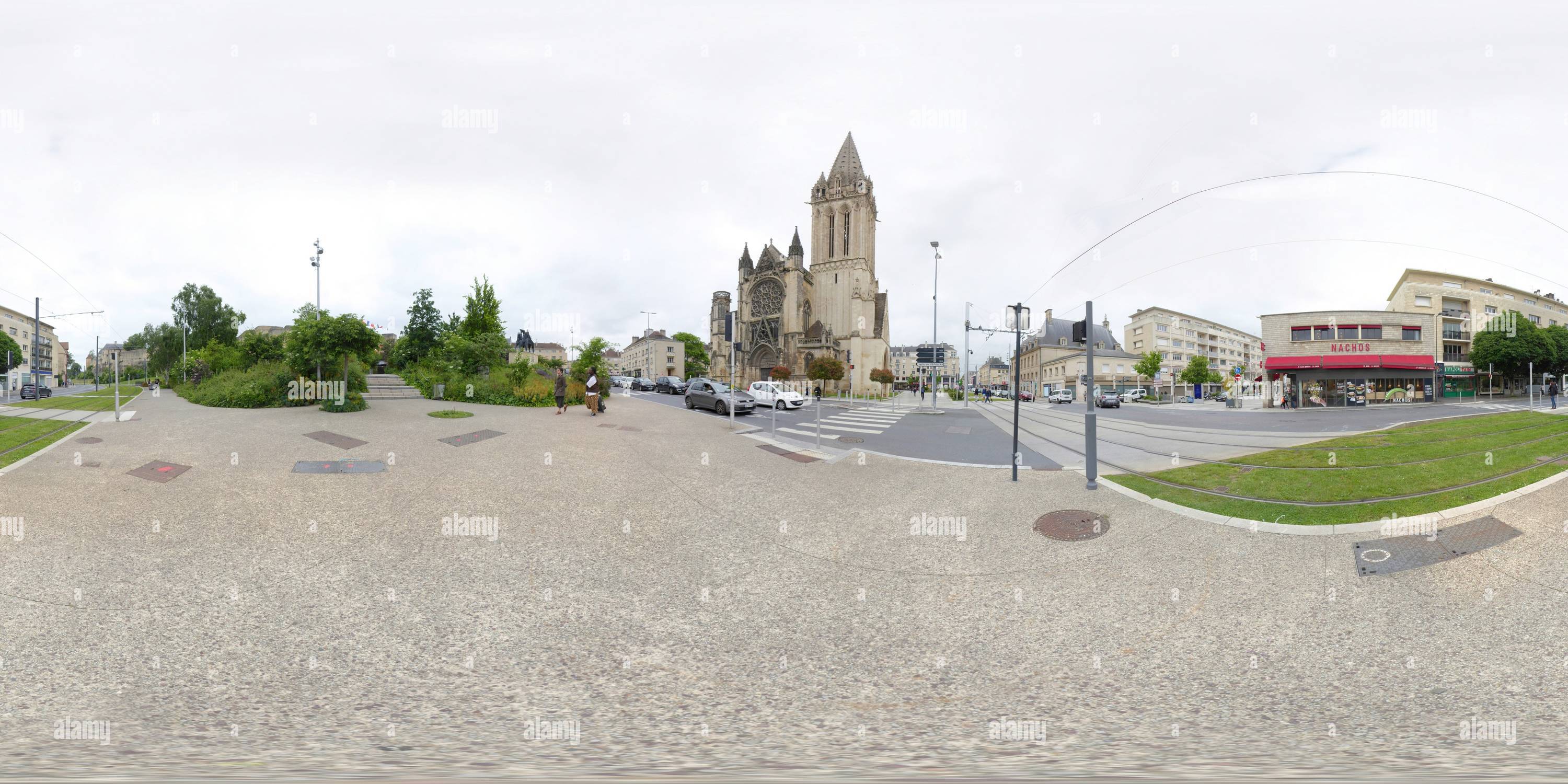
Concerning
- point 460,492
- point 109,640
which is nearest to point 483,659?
point 109,640

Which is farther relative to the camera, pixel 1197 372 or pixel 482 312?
pixel 1197 372

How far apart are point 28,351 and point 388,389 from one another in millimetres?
99137

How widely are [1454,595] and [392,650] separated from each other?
334 inches

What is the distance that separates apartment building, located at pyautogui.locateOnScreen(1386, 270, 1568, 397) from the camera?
669 centimetres

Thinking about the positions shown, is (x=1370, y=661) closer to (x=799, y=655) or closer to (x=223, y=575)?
(x=799, y=655)

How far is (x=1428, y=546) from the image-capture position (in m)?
5.04

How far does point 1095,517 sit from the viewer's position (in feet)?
22.7

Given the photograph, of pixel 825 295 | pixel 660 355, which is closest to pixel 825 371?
pixel 825 295

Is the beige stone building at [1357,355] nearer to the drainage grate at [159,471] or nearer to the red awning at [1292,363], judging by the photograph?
the red awning at [1292,363]

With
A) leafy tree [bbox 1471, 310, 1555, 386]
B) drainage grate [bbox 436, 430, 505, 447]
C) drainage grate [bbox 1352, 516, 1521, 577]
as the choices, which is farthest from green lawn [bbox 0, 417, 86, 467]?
leafy tree [bbox 1471, 310, 1555, 386]

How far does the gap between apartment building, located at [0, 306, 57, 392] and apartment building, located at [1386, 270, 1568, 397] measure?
43381 mm

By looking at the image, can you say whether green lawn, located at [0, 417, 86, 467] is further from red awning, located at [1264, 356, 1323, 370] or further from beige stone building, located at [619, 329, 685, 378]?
beige stone building, located at [619, 329, 685, 378]

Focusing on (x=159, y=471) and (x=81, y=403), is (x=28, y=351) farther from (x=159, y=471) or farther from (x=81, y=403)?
(x=159, y=471)

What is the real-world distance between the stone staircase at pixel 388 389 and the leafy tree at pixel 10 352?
47212 mm
